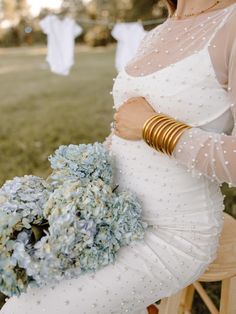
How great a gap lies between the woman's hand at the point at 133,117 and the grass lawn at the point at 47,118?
164cm

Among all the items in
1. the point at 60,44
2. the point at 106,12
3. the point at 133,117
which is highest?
the point at 133,117

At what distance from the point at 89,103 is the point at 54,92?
205cm

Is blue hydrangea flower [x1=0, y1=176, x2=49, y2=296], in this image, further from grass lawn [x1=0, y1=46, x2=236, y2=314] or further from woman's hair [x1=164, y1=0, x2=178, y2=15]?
grass lawn [x1=0, y1=46, x2=236, y2=314]

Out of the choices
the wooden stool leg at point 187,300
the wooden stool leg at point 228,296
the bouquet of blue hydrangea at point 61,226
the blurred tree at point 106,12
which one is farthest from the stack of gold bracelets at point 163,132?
the blurred tree at point 106,12

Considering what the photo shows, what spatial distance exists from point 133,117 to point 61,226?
1.32 feet

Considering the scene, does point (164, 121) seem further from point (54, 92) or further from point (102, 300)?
point (54, 92)

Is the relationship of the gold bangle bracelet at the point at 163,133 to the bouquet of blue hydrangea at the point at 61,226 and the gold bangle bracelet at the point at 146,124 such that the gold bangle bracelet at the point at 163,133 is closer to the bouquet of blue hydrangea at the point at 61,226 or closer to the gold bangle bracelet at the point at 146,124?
the gold bangle bracelet at the point at 146,124

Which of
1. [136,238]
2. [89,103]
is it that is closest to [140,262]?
[136,238]

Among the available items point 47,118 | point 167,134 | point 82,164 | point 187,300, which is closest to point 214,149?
point 167,134

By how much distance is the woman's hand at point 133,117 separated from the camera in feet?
4.51

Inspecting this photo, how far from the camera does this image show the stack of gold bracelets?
1.28m

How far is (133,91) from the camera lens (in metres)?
1.46

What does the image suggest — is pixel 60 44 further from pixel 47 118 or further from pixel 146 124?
pixel 146 124

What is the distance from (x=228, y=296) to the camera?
167 cm
